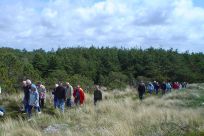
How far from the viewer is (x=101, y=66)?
11925 centimetres

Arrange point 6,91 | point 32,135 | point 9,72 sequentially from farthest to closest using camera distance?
1. point 9,72
2. point 6,91
3. point 32,135

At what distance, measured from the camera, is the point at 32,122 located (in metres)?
15.9

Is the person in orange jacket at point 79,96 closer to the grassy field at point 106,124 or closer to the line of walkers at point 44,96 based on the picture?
the line of walkers at point 44,96

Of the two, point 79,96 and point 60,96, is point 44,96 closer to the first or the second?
point 60,96

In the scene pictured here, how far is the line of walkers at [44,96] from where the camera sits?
18844mm

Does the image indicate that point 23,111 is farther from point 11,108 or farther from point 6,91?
point 6,91

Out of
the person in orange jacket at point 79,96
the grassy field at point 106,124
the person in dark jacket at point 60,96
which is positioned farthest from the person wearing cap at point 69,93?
the grassy field at point 106,124

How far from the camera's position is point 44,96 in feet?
71.2

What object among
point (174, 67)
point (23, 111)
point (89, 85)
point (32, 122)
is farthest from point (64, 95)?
point (174, 67)

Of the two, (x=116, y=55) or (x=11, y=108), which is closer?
(x=11, y=108)

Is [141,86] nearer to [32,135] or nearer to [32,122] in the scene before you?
[32,122]

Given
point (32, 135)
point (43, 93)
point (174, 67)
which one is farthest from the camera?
point (174, 67)

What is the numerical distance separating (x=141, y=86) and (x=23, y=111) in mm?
14266

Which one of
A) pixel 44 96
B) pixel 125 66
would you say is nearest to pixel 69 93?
pixel 44 96
